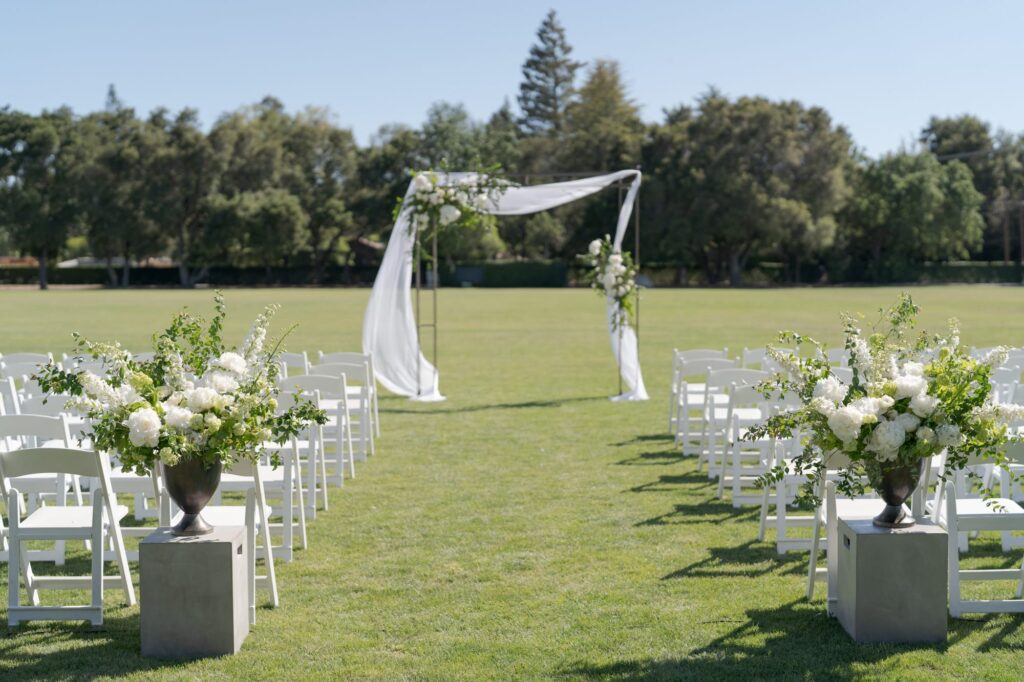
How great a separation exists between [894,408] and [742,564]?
2.18 meters

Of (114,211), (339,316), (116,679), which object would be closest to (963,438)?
(116,679)

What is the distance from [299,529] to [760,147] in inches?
2619

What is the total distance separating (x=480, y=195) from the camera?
14898 millimetres

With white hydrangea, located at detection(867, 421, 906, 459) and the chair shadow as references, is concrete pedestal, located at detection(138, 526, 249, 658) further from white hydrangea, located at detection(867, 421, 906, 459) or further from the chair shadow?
white hydrangea, located at detection(867, 421, 906, 459)

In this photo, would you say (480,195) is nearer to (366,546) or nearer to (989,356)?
(366,546)

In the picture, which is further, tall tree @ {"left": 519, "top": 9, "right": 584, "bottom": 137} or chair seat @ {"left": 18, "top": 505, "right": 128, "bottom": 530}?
tall tree @ {"left": 519, "top": 9, "right": 584, "bottom": 137}

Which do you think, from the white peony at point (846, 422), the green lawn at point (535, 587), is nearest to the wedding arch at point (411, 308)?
the green lawn at point (535, 587)

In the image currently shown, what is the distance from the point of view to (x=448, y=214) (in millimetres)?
14734

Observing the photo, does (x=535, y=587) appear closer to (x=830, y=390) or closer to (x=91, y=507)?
(x=830, y=390)

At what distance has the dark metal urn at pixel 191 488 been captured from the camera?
5.12m

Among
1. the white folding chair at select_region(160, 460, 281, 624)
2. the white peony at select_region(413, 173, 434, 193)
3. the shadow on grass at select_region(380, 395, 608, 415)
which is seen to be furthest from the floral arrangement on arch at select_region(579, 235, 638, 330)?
the white folding chair at select_region(160, 460, 281, 624)

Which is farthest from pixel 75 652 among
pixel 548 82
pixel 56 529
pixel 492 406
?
pixel 548 82

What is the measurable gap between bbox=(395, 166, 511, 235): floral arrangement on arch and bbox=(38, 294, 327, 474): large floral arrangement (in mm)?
9512

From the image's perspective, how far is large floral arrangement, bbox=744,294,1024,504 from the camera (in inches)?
192
